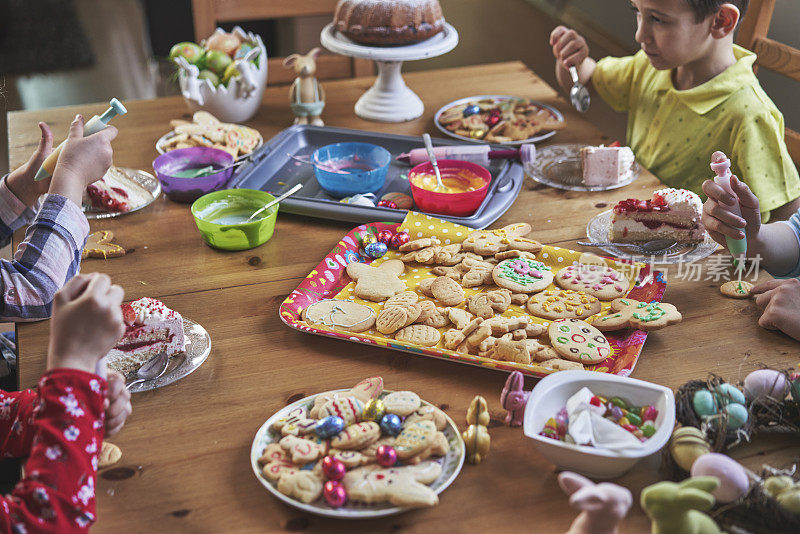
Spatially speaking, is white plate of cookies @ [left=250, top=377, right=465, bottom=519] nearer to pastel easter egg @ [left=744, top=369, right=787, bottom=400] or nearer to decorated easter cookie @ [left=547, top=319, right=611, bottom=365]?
decorated easter cookie @ [left=547, top=319, right=611, bottom=365]

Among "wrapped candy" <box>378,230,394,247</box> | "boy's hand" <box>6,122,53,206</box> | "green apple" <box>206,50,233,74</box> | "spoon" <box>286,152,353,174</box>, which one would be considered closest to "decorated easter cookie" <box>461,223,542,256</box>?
"wrapped candy" <box>378,230,394,247</box>

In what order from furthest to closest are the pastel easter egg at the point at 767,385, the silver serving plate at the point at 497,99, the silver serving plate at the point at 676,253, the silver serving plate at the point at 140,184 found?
the silver serving plate at the point at 497,99 → the silver serving plate at the point at 140,184 → the silver serving plate at the point at 676,253 → the pastel easter egg at the point at 767,385

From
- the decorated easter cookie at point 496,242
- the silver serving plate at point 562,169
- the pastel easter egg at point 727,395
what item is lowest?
the silver serving plate at point 562,169

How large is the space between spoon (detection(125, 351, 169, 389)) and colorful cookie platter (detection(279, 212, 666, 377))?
202mm

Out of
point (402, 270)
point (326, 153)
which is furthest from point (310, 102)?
point (402, 270)

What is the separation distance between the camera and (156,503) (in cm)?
89

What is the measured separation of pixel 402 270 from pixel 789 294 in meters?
0.64

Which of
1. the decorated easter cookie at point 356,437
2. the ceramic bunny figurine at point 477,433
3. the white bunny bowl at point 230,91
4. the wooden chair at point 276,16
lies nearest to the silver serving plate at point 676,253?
the ceramic bunny figurine at point 477,433

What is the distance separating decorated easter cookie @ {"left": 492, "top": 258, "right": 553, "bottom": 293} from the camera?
1.28 metres

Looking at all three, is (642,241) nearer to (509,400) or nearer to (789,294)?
(789,294)

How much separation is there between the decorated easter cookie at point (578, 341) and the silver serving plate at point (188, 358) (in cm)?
54

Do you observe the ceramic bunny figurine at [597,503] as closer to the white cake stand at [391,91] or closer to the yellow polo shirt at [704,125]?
the yellow polo shirt at [704,125]

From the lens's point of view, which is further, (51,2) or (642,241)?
(51,2)

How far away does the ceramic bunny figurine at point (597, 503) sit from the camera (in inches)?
28.7
